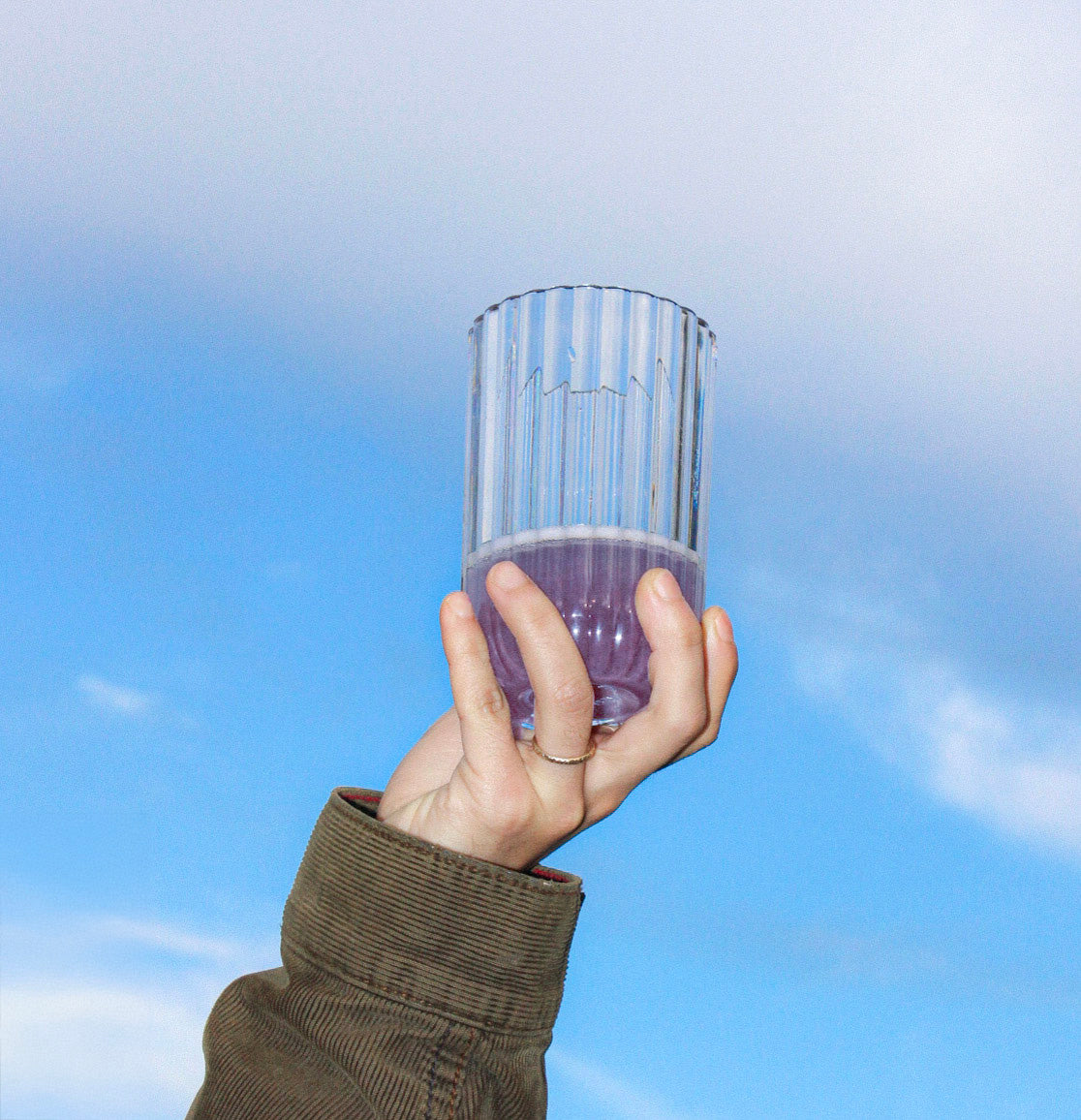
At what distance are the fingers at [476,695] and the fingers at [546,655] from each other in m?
0.05

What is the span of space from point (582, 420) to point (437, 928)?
681 millimetres

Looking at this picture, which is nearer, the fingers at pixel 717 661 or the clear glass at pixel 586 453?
the clear glass at pixel 586 453

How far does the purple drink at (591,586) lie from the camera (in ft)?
5.42

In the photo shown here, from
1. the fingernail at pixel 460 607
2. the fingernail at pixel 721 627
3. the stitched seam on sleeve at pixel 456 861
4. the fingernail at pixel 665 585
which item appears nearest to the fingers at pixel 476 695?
Result: the fingernail at pixel 460 607

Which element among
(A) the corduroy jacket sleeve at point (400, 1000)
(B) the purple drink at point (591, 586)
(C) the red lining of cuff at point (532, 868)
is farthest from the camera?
(C) the red lining of cuff at point (532, 868)

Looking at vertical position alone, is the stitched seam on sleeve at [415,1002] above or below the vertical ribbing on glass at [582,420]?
below

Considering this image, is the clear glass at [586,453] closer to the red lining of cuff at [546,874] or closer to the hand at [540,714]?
the hand at [540,714]

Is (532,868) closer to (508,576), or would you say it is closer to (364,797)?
(364,797)

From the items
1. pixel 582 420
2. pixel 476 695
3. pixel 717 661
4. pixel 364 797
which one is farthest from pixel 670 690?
pixel 364 797

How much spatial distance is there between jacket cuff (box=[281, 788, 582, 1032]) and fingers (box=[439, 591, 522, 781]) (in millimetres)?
128

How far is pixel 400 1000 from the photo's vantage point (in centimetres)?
160

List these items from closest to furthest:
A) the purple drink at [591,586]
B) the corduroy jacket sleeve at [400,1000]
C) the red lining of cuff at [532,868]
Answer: the corduroy jacket sleeve at [400,1000] → the purple drink at [591,586] → the red lining of cuff at [532,868]

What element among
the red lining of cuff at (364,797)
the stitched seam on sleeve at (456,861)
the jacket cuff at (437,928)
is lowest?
the jacket cuff at (437,928)

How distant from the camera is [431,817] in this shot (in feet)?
A: 5.62
